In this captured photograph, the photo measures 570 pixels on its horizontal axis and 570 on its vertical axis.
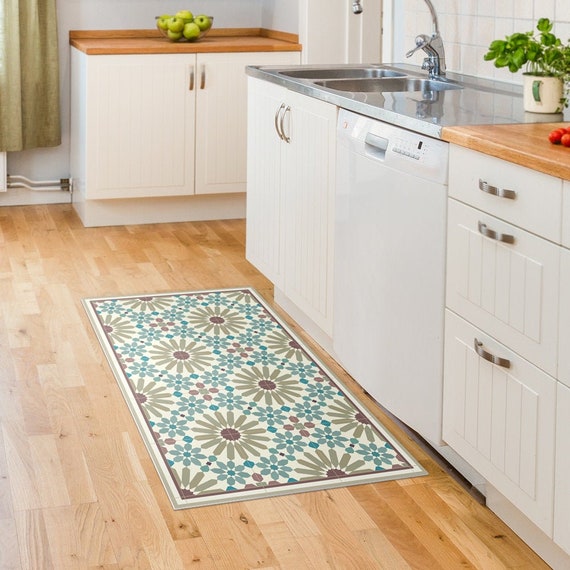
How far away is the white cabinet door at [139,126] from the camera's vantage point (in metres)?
4.93

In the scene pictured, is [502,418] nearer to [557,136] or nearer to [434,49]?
[557,136]

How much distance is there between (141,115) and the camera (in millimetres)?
5027

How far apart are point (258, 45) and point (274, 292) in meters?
1.67

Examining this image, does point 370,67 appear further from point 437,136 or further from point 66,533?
point 66,533

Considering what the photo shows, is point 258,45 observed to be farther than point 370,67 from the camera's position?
Yes

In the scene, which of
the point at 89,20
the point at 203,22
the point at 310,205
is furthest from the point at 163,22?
the point at 310,205

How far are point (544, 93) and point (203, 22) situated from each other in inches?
118

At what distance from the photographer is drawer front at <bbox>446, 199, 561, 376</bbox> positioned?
6.24 ft

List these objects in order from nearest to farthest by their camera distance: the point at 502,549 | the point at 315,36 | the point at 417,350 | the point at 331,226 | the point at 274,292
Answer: the point at 502,549 → the point at 417,350 → the point at 331,226 → the point at 274,292 → the point at 315,36

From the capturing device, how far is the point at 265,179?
3.75 meters

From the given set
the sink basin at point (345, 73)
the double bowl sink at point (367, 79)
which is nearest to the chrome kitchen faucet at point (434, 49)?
the double bowl sink at point (367, 79)


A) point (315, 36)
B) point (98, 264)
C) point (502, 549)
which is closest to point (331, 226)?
point (502, 549)

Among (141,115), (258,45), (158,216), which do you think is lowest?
(158,216)

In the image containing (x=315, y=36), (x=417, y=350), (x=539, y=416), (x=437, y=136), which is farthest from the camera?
(x=315, y=36)
